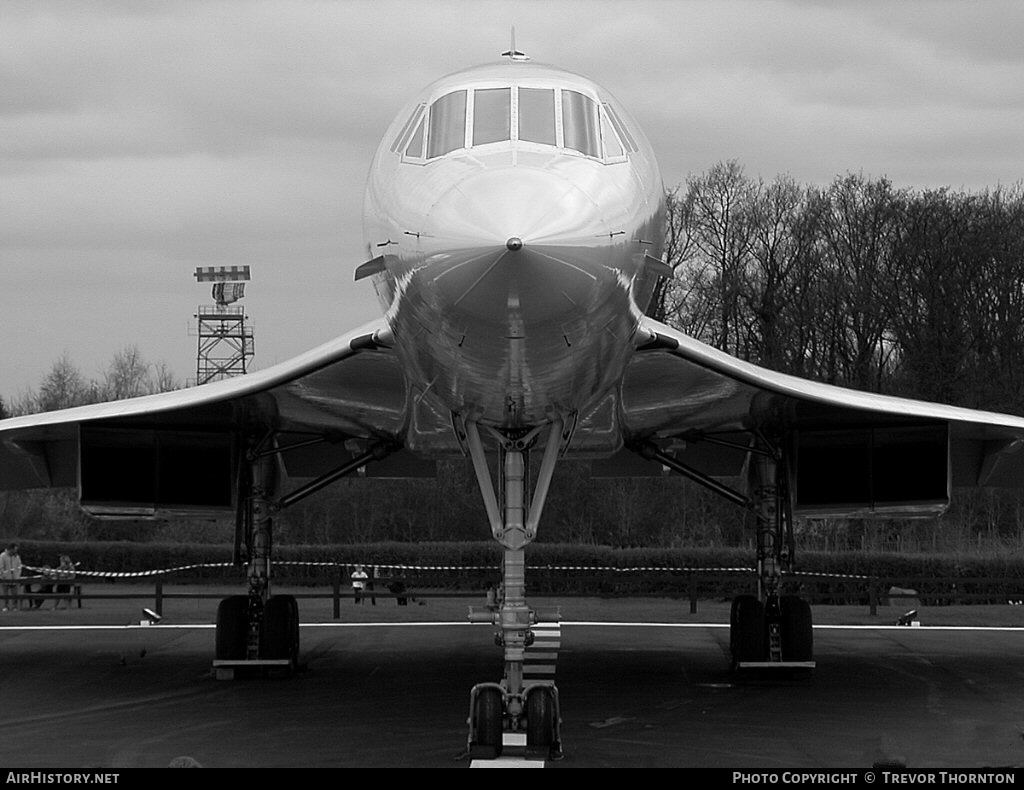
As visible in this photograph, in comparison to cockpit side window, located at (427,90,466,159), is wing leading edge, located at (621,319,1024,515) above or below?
below

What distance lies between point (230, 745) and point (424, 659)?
521 cm

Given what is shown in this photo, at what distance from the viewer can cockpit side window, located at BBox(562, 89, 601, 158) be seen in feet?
24.6

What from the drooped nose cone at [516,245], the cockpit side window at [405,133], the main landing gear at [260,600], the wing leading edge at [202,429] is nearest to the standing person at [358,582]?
the wing leading edge at [202,429]

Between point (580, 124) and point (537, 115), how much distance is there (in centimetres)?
23

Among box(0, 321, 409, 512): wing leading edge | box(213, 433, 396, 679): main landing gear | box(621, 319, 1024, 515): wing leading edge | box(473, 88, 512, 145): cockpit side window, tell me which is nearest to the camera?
box(473, 88, 512, 145): cockpit side window

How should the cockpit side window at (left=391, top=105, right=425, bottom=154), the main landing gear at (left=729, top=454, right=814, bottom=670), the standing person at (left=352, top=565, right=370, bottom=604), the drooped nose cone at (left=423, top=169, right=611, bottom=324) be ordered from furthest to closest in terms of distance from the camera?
the standing person at (left=352, top=565, right=370, bottom=604) → the main landing gear at (left=729, top=454, right=814, bottom=670) → the cockpit side window at (left=391, top=105, right=425, bottom=154) → the drooped nose cone at (left=423, top=169, right=611, bottom=324)

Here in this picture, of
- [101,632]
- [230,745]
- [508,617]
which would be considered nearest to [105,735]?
[230,745]

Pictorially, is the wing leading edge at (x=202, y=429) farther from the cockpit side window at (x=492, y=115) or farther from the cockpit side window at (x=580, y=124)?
the cockpit side window at (x=580, y=124)

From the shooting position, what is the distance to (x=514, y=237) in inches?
251

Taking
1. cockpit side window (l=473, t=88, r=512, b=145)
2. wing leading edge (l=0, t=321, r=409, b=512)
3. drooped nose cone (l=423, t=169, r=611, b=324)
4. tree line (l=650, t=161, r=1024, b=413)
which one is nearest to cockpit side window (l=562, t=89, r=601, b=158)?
cockpit side window (l=473, t=88, r=512, b=145)

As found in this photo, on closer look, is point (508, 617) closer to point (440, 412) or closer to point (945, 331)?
point (440, 412)

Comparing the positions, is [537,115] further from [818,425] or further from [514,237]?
[818,425]

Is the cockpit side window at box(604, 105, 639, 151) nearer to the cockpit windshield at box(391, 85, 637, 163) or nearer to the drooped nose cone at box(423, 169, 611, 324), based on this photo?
the cockpit windshield at box(391, 85, 637, 163)

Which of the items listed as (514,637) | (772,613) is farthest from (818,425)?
(514,637)
